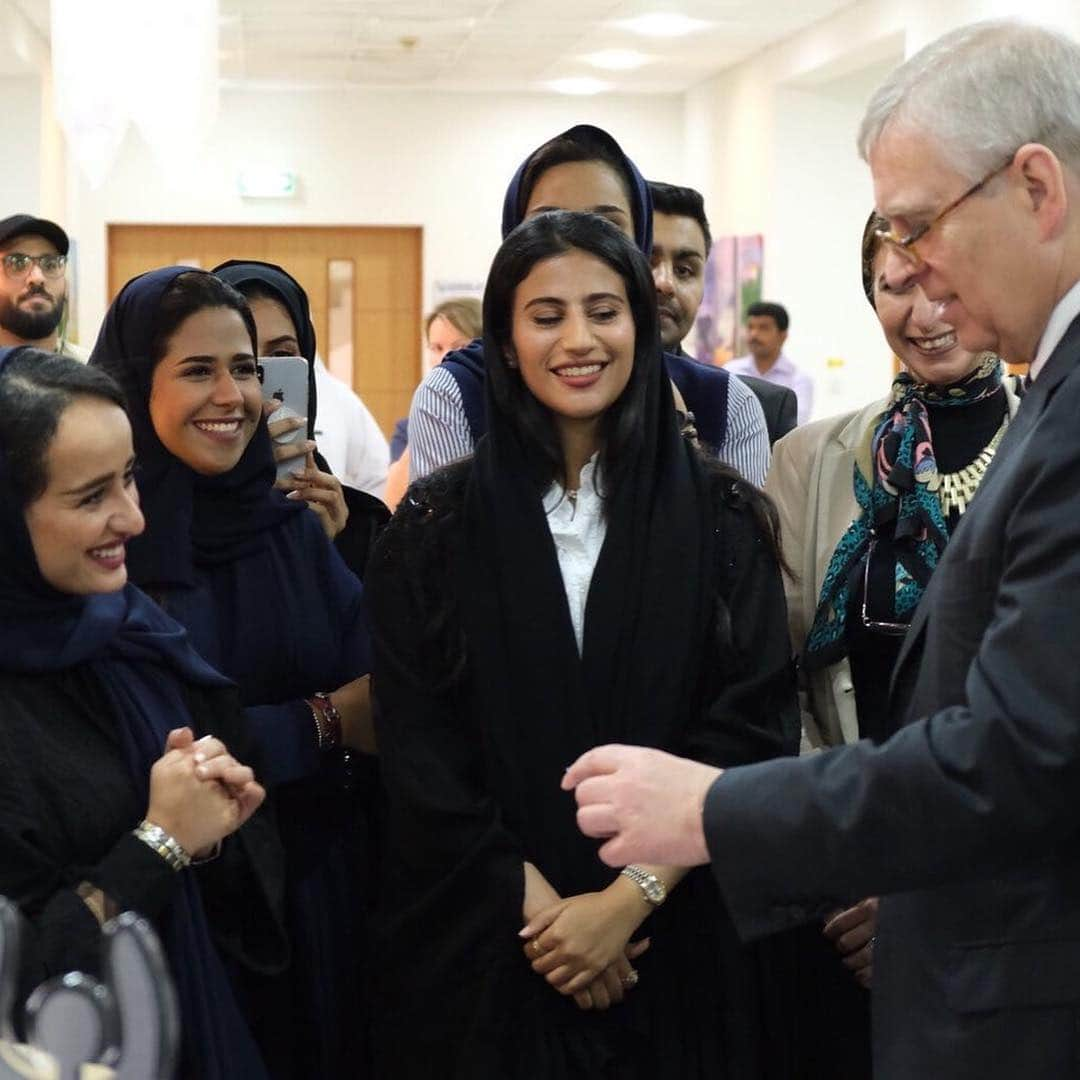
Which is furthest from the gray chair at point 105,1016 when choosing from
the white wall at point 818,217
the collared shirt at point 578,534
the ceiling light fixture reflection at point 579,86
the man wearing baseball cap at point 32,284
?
the ceiling light fixture reflection at point 579,86

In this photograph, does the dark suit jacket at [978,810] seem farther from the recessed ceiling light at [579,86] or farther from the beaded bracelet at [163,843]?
the recessed ceiling light at [579,86]

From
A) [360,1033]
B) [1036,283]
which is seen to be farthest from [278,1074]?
[1036,283]

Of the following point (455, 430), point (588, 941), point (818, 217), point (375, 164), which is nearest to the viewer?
point (588, 941)

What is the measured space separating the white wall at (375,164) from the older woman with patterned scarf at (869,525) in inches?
449

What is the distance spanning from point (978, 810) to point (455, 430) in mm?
1519

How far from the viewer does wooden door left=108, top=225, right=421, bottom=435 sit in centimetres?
1389

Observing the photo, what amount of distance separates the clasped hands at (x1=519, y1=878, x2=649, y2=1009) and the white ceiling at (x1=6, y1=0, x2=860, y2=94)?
8.47m

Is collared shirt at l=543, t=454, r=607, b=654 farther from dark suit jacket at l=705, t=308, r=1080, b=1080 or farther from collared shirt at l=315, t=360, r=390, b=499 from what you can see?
collared shirt at l=315, t=360, r=390, b=499

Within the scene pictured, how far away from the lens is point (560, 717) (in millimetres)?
2334

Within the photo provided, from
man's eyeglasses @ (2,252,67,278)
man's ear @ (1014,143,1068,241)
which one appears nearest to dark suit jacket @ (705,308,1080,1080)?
man's ear @ (1014,143,1068,241)

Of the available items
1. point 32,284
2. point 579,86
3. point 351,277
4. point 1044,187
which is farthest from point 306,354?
point 351,277

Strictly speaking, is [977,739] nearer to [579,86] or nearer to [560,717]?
[560,717]

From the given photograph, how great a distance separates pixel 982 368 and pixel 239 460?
1197 millimetres

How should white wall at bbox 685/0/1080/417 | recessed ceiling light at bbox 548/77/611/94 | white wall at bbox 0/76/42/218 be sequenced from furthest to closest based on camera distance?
recessed ceiling light at bbox 548/77/611/94, white wall at bbox 685/0/1080/417, white wall at bbox 0/76/42/218
